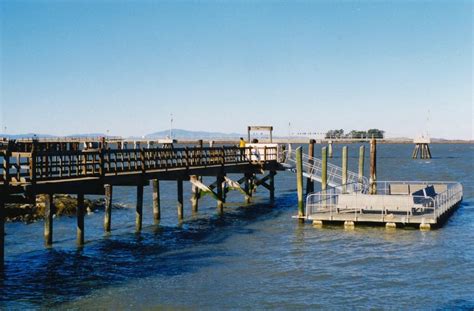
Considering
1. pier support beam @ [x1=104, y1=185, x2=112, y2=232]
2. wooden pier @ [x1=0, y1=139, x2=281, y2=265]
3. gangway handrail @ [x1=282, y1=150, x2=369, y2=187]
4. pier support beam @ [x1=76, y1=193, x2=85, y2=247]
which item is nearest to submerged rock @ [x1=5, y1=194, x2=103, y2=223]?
wooden pier @ [x1=0, y1=139, x2=281, y2=265]

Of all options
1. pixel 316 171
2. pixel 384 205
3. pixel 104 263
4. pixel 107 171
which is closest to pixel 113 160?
pixel 107 171

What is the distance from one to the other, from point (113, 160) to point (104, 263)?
217 inches

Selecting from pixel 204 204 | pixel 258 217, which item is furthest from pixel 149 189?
pixel 258 217

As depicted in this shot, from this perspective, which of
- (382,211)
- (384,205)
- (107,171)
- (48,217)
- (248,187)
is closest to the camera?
(48,217)

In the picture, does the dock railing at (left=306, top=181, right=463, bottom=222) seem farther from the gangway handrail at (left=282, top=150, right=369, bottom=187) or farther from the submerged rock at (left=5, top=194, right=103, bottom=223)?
the submerged rock at (left=5, top=194, right=103, bottom=223)

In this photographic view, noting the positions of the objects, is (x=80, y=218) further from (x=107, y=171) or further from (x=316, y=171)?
(x=316, y=171)

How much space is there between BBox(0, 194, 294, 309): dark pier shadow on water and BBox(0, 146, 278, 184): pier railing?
312 cm

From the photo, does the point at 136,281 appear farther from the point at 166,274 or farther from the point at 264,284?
the point at 264,284

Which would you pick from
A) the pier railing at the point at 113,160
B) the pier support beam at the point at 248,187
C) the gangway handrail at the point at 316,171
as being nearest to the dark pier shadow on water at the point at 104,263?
the pier railing at the point at 113,160

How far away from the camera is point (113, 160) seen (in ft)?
86.3

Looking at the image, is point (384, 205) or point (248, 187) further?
point (248, 187)

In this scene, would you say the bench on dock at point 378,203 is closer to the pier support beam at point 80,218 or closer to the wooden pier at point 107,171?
the wooden pier at point 107,171

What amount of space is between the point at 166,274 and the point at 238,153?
20.0 m

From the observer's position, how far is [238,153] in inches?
1575
